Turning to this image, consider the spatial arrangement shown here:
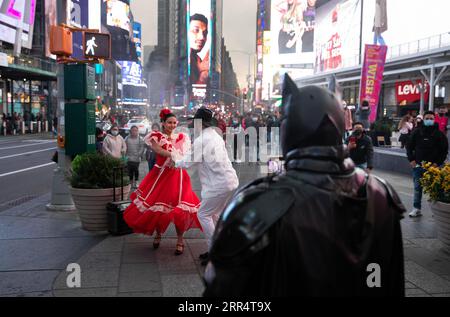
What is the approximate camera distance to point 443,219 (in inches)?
241

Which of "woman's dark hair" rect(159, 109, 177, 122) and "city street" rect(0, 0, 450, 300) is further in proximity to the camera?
"woman's dark hair" rect(159, 109, 177, 122)

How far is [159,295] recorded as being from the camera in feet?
15.4

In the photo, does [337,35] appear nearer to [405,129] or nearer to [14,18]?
[14,18]

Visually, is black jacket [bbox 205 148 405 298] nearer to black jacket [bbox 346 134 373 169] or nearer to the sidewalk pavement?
the sidewalk pavement

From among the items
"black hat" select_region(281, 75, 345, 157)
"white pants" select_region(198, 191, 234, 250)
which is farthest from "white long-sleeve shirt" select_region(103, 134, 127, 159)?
"black hat" select_region(281, 75, 345, 157)

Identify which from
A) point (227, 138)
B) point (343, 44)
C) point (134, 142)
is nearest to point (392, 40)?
point (343, 44)

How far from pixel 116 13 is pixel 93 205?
287 feet

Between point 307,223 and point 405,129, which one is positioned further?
point 405,129

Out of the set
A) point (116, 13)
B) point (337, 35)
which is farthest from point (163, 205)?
point (116, 13)

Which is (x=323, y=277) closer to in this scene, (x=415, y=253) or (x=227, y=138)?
(x=415, y=253)

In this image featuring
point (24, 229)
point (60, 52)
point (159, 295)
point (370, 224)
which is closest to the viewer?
point (370, 224)

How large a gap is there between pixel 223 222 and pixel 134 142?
10.2m

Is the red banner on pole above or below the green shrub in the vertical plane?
above

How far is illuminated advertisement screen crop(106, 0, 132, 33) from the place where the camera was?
3388 inches
